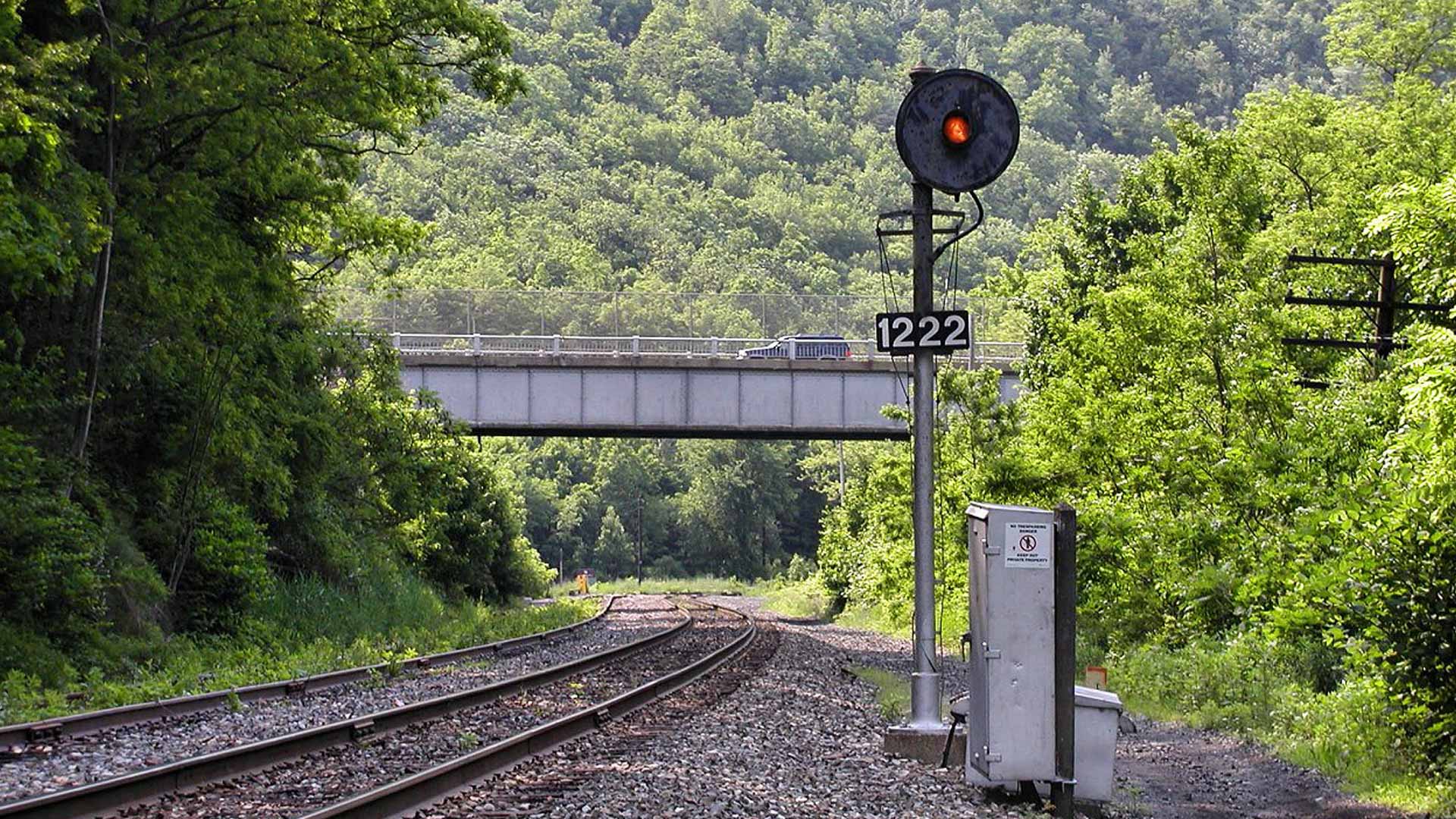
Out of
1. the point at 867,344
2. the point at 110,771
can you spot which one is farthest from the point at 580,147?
the point at 110,771

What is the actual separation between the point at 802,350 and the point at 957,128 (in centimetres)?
3551

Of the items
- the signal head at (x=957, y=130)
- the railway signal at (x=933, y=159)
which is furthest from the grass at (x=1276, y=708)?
the signal head at (x=957, y=130)

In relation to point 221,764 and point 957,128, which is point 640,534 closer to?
point 957,128

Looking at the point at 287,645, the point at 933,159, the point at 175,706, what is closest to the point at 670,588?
the point at 287,645

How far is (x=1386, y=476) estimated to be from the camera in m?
16.1

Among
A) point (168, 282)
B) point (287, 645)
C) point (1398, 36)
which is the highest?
point (1398, 36)

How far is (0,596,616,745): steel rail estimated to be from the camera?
12.8 m

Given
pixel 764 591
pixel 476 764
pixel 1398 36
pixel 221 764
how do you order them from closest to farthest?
pixel 221 764 → pixel 476 764 → pixel 1398 36 → pixel 764 591

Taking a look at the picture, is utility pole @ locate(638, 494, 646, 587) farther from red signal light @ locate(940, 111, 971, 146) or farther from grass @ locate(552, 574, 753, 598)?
red signal light @ locate(940, 111, 971, 146)

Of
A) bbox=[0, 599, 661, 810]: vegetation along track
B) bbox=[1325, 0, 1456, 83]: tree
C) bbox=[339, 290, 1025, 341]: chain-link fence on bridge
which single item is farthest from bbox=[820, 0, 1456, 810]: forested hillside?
bbox=[0, 599, 661, 810]: vegetation along track

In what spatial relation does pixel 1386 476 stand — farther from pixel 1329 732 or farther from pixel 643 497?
pixel 643 497

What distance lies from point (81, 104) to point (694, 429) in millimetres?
29579

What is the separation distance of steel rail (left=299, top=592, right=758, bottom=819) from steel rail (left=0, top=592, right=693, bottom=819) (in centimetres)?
132

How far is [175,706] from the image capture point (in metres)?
15.2
